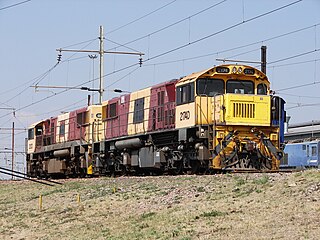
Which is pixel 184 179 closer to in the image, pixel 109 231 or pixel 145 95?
pixel 109 231

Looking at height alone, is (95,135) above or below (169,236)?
above

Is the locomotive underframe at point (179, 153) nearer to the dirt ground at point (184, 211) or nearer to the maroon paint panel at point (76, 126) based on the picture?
the maroon paint panel at point (76, 126)

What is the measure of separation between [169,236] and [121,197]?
20.7ft

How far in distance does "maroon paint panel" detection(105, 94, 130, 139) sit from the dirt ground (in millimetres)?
8021

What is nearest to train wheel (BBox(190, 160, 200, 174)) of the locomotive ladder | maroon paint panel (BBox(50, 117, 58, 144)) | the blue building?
the locomotive ladder

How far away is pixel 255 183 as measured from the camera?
14898 mm

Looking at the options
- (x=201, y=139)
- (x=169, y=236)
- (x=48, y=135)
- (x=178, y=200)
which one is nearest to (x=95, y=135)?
(x=48, y=135)

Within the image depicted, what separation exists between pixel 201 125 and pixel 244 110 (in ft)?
5.10

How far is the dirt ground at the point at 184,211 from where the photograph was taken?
11141mm

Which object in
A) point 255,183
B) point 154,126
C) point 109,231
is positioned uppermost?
point 154,126

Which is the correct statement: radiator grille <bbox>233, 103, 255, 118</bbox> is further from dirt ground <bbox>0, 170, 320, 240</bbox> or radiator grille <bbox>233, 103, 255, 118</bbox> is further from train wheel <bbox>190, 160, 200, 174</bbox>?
dirt ground <bbox>0, 170, 320, 240</bbox>

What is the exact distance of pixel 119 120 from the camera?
29.5m

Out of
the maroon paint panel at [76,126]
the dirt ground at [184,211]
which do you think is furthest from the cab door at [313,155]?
the dirt ground at [184,211]

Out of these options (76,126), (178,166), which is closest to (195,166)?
(178,166)
